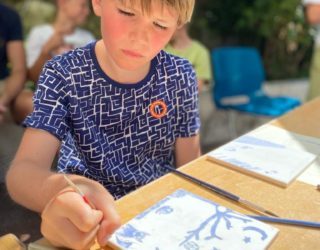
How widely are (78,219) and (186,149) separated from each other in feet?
2.12

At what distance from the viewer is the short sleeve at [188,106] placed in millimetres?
1129

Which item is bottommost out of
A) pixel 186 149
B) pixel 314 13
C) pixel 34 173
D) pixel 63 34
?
pixel 186 149

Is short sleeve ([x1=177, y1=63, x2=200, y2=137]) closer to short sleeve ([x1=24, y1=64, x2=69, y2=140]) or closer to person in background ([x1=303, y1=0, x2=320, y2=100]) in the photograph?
short sleeve ([x1=24, y1=64, x2=69, y2=140])

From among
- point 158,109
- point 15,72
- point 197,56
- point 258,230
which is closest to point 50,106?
point 158,109

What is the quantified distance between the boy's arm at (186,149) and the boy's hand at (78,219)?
0.58 meters

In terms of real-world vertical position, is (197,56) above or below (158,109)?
below

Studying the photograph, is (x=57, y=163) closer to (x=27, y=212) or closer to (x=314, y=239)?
(x=27, y=212)

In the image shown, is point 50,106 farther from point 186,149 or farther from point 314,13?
point 314,13

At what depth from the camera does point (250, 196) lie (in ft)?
2.72

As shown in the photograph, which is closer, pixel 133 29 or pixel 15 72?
pixel 133 29

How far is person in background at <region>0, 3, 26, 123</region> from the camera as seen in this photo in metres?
2.02

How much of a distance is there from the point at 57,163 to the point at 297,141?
622mm

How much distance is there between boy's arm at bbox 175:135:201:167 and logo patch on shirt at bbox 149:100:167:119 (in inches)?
4.5

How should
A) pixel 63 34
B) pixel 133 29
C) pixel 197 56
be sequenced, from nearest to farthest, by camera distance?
1. pixel 133 29
2. pixel 63 34
3. pixel 197 56
